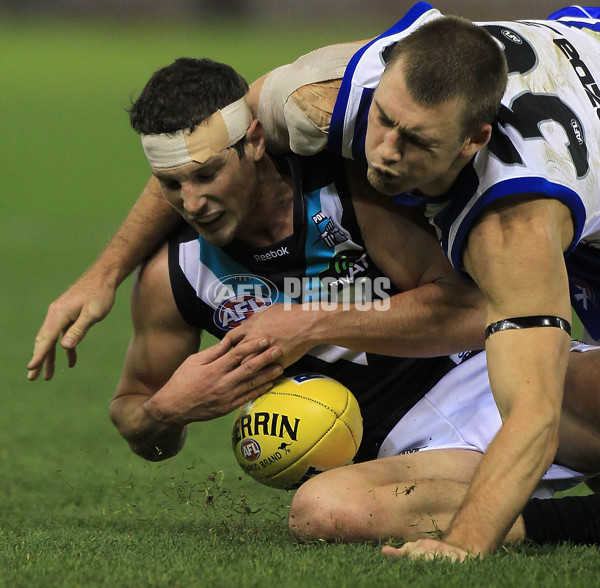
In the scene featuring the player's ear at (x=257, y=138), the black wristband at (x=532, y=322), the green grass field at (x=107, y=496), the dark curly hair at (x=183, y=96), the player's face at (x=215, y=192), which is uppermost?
the dark curly hair at (x=183, y=96)

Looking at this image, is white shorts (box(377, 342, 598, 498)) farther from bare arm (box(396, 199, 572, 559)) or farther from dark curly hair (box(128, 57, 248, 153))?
Result: dark curly hair (box(128, 57, 248, 153))

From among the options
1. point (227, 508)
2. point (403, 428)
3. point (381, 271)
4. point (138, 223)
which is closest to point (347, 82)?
point (381, 271)

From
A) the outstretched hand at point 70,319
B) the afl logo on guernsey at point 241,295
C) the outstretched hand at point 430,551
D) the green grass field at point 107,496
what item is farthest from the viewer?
the afl logo on guernsey at point 241,295

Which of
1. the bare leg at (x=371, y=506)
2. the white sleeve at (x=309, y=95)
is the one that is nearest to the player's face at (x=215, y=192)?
the white sleeve at (x=309, y=95)

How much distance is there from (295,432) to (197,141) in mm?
1174

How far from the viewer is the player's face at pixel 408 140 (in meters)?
3.30

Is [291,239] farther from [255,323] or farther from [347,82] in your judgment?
[347,82]

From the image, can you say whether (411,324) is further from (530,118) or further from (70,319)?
(70,319)

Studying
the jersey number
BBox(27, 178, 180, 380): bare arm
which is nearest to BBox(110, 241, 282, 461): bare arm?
BBox(27, 178, 180, 380): bare arm

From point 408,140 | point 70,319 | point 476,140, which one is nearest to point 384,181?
point 408,140

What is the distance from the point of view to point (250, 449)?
402 cm

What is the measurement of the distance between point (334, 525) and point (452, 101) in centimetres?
150

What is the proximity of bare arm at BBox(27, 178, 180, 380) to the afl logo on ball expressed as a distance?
80 cm

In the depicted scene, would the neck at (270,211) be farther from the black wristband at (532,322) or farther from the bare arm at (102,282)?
the black wristband at (532,322)
